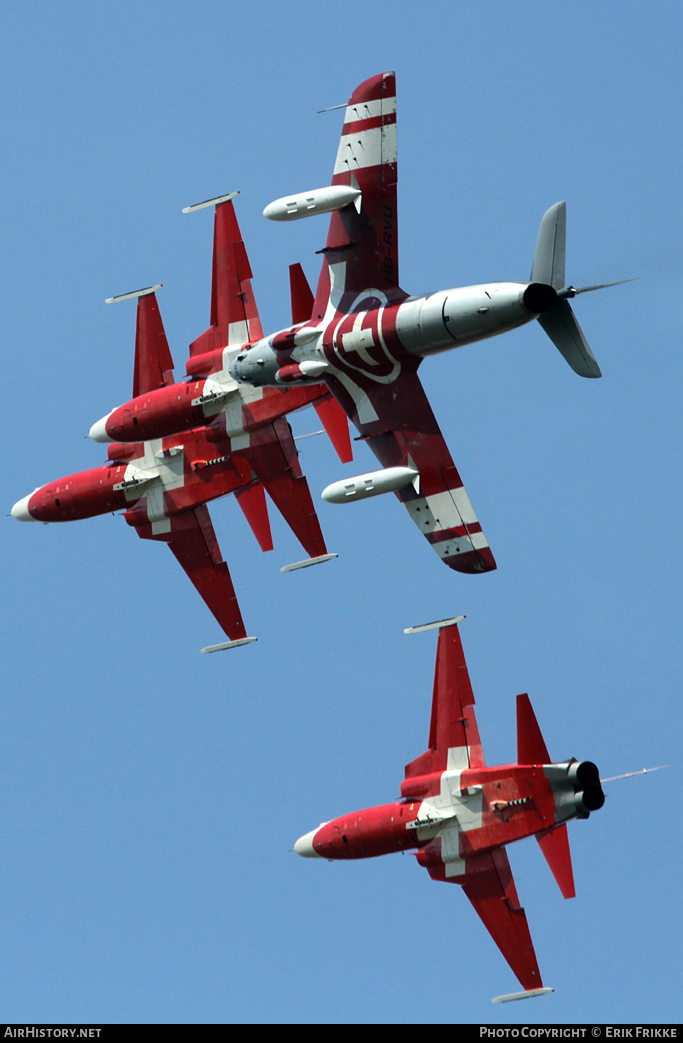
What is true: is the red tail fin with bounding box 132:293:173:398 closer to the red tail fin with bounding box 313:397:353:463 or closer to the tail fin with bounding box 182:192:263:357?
the tail fin with bounding box 182:192:263:357

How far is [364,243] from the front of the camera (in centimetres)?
6881

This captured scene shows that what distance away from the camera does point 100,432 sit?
73188 millimetres

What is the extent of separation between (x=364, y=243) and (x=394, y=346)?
10.7 feet

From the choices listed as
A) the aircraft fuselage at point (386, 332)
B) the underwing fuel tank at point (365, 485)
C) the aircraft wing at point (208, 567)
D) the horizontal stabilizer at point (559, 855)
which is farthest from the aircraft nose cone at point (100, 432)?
the horizontal stabilizer at point (559, 855)

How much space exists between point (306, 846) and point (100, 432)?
43.3 ft

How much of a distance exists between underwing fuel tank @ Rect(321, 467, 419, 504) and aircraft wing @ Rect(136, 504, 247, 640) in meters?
7.19

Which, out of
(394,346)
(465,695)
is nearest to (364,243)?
(394,346)

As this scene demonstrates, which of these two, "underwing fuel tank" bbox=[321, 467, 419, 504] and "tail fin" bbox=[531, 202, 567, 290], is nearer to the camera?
"tail fin" bbox=[531, 202, 567, 290]

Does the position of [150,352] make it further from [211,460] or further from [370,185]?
[370,185]

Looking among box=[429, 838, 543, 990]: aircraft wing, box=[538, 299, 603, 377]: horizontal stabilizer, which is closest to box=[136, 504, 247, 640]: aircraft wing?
box=[429, 838, 543, 990]: aircraft wing

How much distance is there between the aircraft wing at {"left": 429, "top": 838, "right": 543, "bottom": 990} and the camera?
228ft
